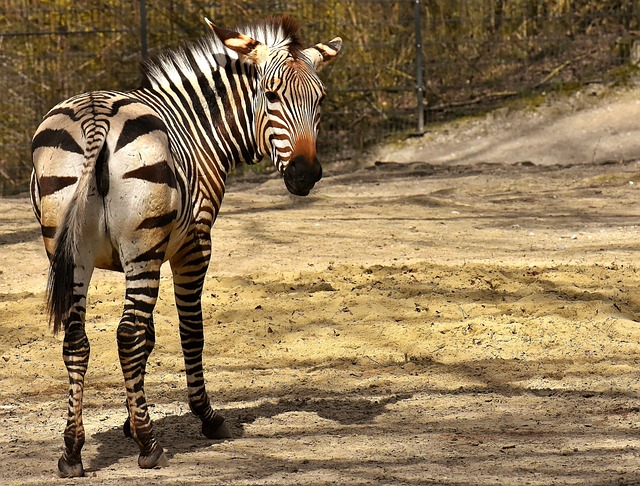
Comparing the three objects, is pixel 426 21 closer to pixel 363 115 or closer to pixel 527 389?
pixel 363 115

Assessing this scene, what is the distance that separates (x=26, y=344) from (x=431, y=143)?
9408 mm

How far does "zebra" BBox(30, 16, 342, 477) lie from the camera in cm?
470

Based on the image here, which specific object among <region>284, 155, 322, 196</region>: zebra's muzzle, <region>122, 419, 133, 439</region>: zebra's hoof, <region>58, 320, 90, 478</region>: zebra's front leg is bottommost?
<region>122, 419, 133, 439</region>: zebra's hoof

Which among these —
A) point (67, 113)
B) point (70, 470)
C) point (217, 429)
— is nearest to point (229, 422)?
point (217, 429)

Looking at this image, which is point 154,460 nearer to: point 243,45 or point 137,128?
point 137,128

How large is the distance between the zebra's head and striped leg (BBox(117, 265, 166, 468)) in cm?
94

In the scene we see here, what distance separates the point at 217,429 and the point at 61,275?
4.52 ft

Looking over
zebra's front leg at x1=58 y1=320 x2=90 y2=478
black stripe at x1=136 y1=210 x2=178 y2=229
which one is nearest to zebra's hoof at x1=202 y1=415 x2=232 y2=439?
zebra's front leg at x1=58 y1=320 x2=90 y2=478

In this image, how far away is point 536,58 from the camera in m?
16.5

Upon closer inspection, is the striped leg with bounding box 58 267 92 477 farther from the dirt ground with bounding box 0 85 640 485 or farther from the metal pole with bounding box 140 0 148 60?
the metal pole with bounding box 140 0 148 60

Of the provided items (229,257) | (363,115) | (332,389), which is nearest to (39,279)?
(229,257)

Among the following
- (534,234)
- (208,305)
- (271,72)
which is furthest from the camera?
(534,234)

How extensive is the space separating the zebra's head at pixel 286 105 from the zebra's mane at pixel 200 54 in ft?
0.21

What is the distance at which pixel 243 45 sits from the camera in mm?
5586
